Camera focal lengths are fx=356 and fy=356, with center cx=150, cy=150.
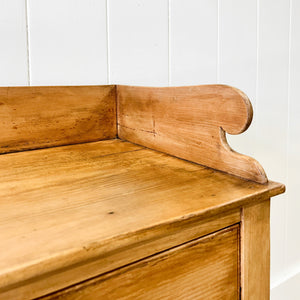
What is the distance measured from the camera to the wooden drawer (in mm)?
392

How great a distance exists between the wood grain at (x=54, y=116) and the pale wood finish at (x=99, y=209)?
4.1 inches

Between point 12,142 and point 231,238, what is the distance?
492 mm

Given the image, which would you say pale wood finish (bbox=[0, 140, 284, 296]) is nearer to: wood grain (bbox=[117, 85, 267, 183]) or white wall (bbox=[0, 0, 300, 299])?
wood grain (bbox=[117, 85, 267, 183])

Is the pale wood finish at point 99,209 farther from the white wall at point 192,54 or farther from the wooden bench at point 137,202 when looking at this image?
the white wall at point 192,54

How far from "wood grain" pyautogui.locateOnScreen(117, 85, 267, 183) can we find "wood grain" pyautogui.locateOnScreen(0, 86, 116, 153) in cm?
4

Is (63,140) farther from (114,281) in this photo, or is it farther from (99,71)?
(114,281)

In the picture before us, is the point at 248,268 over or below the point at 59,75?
below

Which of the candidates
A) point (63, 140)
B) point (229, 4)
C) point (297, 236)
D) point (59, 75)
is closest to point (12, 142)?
point (63, 140)

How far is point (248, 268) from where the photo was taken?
52 cm

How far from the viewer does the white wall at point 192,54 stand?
83 cm

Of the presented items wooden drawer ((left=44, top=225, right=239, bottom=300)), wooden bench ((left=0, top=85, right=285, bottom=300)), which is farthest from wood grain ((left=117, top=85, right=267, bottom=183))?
wooden drawer ((left=44, top=225, right=239, bottom=300))

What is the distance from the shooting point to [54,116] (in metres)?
0.80

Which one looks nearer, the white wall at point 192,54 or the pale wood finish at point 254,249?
the pale wood finish at point 254,249

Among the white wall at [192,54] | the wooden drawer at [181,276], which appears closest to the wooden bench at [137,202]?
the wooden drawer at [181,276]
